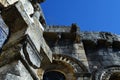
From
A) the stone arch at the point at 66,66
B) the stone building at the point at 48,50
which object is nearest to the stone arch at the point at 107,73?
the stone building at the point at 48,50

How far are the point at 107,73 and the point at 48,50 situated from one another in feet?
15.7

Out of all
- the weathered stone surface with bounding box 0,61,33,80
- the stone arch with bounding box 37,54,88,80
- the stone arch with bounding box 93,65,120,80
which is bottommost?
the stone arch with bounding box 93,65,120,80

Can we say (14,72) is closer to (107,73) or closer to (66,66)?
(66,66)

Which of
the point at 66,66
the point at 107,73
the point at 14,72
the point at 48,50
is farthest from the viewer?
the point at 66,66

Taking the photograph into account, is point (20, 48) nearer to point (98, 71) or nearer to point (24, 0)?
point (98, 71)

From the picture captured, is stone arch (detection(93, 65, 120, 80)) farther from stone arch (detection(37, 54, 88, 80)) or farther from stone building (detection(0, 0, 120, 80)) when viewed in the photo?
stone arch (detection(37, 54, 88, 80))

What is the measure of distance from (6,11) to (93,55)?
633cm

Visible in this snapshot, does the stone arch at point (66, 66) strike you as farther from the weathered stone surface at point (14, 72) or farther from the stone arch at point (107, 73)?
the weathered stone surface at point (14, 72)

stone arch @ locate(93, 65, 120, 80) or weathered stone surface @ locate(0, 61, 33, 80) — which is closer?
weathered stone surface @ locate(0, 61, 33, 80)

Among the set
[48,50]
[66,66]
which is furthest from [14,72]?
[66,66]

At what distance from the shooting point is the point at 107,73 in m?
9.30

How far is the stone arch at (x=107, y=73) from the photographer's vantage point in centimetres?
899

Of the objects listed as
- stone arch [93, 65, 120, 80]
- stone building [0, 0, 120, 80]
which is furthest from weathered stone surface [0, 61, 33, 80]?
stone arch [93, 65, 120, 80]

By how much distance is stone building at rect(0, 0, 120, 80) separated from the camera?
4.11m
